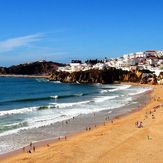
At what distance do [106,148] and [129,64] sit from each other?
112819 mm

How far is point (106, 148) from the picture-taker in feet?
67.4

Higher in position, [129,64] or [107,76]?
[129,64]

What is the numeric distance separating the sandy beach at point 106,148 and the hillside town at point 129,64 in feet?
252

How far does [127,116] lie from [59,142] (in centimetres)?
1301

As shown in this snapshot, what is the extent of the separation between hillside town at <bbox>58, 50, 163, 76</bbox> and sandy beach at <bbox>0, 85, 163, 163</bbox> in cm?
7677

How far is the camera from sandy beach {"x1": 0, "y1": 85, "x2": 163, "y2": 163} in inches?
729

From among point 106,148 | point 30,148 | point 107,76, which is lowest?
point 30,148

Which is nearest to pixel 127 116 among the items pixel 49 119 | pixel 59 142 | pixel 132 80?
pixel 49 119

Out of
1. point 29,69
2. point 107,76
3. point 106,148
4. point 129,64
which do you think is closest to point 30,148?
point 106,148

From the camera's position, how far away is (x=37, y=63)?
625ft

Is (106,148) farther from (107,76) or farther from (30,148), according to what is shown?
(107,76)

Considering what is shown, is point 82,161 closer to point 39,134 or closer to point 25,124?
point 39,134

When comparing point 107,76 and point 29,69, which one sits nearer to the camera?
point 107,76

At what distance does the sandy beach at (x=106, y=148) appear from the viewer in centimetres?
1852
